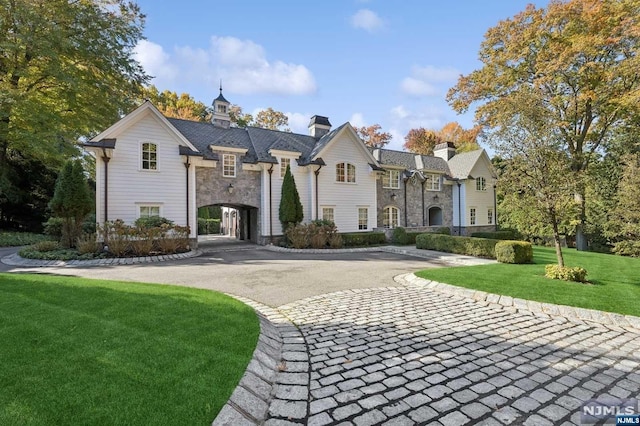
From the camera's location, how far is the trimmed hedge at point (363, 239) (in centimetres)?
1841

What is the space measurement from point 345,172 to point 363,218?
11.0ft

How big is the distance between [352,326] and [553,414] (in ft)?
9.00

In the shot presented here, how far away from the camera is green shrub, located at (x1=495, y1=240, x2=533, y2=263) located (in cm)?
1173

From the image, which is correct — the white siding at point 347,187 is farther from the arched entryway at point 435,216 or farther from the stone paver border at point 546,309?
the stone paver border at point 546,309

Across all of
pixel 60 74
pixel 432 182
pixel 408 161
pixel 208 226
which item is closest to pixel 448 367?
pixel 60 74

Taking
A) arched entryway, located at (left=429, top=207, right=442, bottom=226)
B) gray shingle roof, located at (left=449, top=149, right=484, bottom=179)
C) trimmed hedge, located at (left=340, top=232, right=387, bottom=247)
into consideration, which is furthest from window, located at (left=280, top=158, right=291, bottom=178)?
gray shingle roof, located at (left=449, top=149, right=484, bottom=179)

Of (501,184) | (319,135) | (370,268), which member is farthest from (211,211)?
(501,184)

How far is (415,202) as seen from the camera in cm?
2411

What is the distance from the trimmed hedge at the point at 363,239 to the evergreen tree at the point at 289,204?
2.98 meters

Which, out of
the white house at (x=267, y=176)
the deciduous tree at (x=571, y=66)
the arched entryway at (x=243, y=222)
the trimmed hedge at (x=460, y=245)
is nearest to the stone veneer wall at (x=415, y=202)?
the white house at (x=267, y=176)

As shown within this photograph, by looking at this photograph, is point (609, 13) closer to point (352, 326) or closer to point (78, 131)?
point (352, 326)

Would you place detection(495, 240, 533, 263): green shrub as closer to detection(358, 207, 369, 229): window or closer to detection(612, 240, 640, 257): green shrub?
detection(358, 207, 369, 229): window

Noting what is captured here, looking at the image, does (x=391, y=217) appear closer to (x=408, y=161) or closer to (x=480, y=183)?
(x=408, y=161)

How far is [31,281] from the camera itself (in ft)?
21.2
